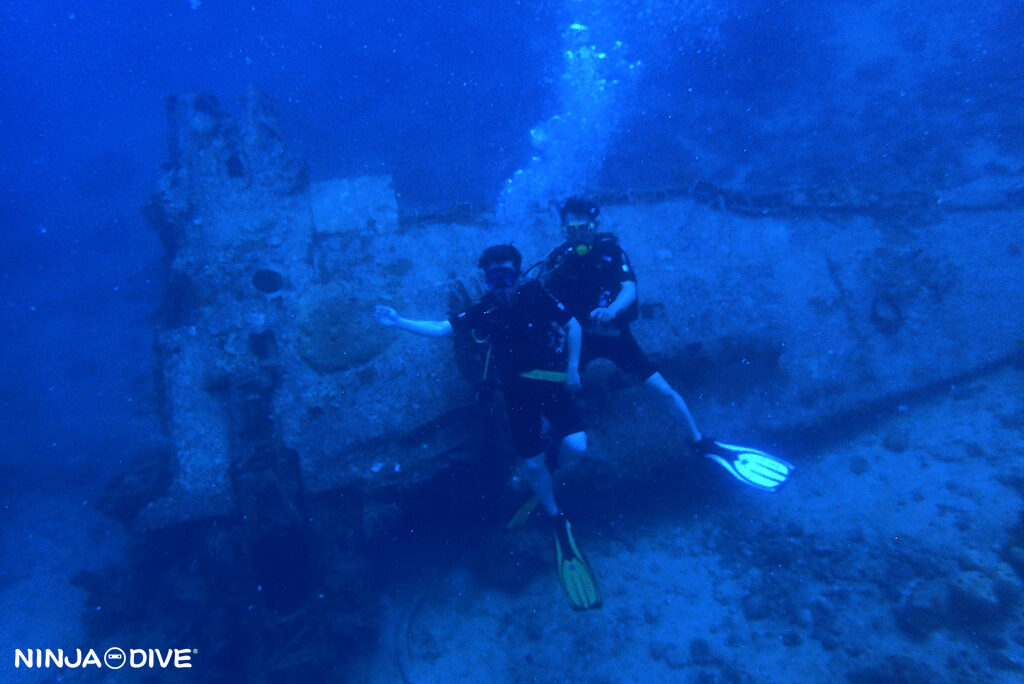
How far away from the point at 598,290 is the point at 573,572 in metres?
2.33

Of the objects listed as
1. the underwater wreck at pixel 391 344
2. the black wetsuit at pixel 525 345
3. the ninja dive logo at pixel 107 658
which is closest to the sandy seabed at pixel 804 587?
the underwater wreck at pixel 391 344

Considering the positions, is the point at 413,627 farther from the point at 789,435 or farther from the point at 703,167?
the point at 703,167

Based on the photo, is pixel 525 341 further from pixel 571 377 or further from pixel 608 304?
pixel 608 304

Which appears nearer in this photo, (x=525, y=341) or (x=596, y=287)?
(x=525, y=341)

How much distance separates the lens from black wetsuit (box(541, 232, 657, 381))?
4.21m

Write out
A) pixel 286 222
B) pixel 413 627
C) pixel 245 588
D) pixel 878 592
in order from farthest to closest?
pixel 286 222 → pixel 413 627 → pixel 245 588 → pixel 878 592

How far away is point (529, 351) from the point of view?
3830mm

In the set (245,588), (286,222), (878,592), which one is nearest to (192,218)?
(286,222)

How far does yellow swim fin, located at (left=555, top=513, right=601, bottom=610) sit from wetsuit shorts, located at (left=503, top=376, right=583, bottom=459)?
0.77 meters

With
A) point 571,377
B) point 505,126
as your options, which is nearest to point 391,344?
point 571,377

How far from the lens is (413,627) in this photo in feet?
16.1

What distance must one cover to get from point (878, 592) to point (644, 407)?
238 cm

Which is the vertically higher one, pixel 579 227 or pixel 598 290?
pixel 579 227

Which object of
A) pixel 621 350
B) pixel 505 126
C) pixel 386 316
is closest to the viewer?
pixel 386 316
